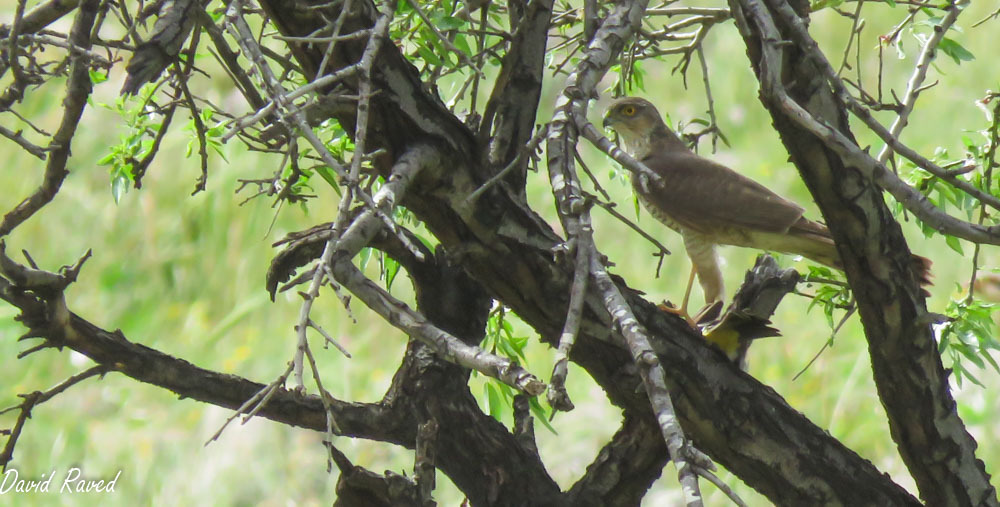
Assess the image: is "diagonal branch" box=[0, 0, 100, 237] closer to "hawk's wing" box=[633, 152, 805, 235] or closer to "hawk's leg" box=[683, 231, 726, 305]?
"hawk's wing" box=[633, 152, 805, 235]

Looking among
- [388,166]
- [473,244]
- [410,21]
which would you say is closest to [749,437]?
[473,244]

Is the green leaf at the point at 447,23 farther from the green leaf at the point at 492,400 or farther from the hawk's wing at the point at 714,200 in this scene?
the hawk's wing at the point at 714,200

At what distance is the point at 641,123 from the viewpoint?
15.3 ft

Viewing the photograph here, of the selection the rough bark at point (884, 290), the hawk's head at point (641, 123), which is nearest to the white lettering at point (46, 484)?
the hawk's head at point (641, 123)

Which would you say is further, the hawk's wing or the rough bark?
the hawk's wing

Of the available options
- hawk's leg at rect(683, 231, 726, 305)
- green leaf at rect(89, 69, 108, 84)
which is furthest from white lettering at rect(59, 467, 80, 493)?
hawk's leg at rect(683, 231, 726, 305)

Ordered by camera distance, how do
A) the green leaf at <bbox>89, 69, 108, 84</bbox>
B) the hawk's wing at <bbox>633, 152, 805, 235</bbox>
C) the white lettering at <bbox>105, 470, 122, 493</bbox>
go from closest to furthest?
1. the green leaf at <bbox>89, 69, 108, 84</bbox>
2. the hawk's wing at <bbox>633, 152, 805, 235</bbox>
3. the white lettering at <bbox>105, 470, 122, 493</bbox>

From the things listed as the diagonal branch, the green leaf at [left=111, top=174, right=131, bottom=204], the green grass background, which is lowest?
the diagonal branch

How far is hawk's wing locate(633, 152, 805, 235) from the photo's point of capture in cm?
383

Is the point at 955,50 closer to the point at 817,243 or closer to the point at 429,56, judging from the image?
the point at 817,243

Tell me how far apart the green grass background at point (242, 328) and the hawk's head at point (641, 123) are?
206cm

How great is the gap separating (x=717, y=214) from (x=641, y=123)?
2.63ft

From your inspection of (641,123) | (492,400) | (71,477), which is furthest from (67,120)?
(71,477)

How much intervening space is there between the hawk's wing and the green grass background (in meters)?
2.46
